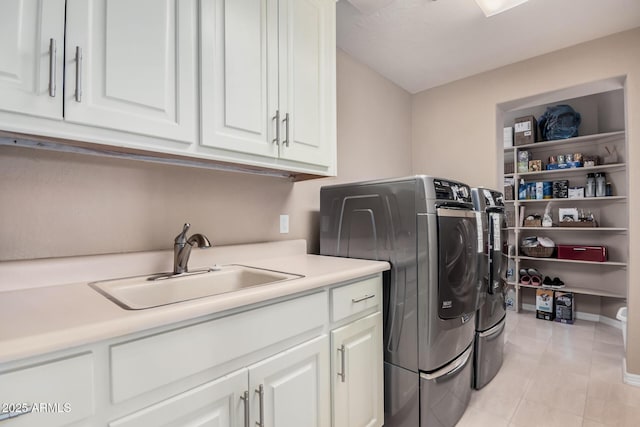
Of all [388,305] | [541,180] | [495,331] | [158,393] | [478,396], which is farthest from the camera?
[541,180]

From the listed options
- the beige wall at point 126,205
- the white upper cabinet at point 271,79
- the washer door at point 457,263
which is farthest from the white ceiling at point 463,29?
the washer door at point 457,263

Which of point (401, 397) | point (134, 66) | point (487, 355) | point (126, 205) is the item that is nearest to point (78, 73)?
point (134, 66)

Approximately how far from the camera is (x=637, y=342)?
84.3 inches

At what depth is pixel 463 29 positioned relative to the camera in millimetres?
2213

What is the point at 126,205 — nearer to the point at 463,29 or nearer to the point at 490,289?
the point at 490,289

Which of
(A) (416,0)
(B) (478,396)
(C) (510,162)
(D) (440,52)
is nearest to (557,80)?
(D) (440,52)

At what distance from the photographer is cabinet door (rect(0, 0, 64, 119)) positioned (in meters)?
0.83

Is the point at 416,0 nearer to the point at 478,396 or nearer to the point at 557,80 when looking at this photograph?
the point at 557,80

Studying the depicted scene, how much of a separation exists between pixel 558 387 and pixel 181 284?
2.59 meters

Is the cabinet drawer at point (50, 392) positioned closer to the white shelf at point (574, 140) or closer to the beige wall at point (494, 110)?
the beige wall at point (494, 110)

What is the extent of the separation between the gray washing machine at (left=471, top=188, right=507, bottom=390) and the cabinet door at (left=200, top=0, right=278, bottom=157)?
1538 millimetres

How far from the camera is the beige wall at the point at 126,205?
1098 millimetres

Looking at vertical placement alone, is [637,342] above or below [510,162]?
below

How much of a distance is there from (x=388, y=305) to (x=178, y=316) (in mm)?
1152
